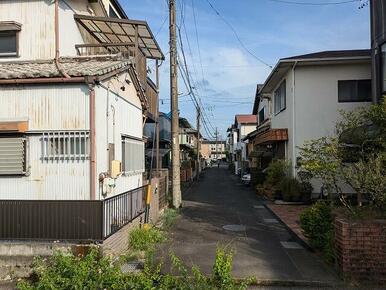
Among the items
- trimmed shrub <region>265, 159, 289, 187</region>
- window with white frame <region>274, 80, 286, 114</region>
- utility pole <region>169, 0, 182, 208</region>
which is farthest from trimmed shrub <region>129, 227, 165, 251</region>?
window with white frame <region>274, 80, 286, 114</region>

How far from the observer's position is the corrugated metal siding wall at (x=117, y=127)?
8.92 meters

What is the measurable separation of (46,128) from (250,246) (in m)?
5.24

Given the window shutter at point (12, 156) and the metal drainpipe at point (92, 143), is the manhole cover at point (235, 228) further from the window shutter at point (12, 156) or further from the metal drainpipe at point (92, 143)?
the window shutter at point (12, 156)

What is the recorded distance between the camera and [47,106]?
28.6 ft

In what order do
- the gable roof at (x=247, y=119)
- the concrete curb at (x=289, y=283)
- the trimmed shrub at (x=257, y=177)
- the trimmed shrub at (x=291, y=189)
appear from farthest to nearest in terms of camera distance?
the gable roof at (x=247, y=119) < the trimmed shrub at (x=257, y=177) < the trimmed shrub at (x=291, y=189) < the concrete curb at (x=289, y=283)

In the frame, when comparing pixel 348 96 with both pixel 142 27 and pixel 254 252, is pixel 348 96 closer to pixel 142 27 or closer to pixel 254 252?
pixel 142 27

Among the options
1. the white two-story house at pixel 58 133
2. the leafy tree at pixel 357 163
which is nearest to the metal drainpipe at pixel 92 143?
the white two-story house at pixel 58 133

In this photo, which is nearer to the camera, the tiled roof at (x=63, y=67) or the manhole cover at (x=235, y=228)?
the tiled roof at (x=63, y=67)

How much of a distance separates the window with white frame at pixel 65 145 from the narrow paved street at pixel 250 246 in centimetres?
298

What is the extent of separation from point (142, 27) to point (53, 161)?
6.16 m

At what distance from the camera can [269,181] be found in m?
22.2

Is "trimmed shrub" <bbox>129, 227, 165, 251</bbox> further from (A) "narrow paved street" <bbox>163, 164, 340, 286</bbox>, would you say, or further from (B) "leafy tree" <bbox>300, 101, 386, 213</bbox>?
(B) "leafy tree" <bbox>300, 101, 386, 213</bbox>

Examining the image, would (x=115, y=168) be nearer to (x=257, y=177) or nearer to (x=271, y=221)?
(x=271, y=221)

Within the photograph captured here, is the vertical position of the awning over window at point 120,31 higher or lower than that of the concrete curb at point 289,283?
higher
